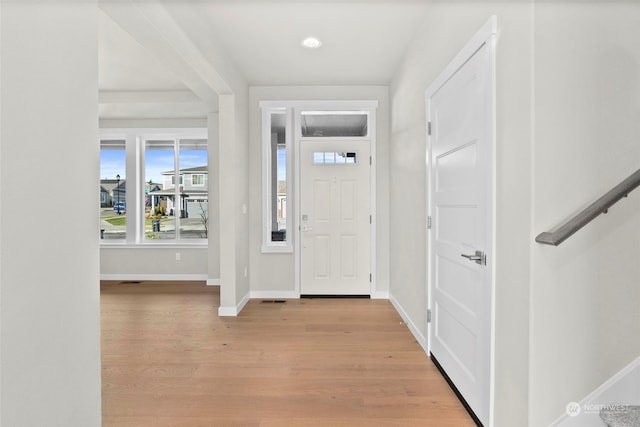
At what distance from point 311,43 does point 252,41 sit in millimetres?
561

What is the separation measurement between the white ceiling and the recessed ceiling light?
0.05 meters

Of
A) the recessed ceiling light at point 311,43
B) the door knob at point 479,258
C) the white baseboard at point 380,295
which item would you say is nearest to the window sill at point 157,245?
the white baseboard at point 380,295

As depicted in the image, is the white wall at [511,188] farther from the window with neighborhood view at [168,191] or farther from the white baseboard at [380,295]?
the window with neighborhood view at [168,191]

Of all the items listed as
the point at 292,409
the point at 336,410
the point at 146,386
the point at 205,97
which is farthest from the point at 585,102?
the point at 205,97

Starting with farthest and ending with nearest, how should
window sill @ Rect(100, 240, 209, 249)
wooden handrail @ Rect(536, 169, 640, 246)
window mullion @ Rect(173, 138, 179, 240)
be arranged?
1. window mullion @ Rect(173, 138, 179, 240)
2. window sill @ Rect(100, 240, 209, 249)
3. wooden handrail @ Rect(536, 169, 640, 246)

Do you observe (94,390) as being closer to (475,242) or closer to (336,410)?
(336,410)

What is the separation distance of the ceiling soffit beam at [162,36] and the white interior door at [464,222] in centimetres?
187

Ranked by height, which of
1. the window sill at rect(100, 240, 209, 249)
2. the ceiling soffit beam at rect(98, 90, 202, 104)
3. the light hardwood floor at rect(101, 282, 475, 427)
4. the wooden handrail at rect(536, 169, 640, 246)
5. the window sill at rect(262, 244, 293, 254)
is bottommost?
the light hardwood floor at rect(101, 282, 475, 427)

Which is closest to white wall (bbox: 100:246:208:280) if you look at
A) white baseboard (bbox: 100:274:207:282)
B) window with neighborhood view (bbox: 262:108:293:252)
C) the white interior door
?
white baseboard (bbox: 100:274:207:282)

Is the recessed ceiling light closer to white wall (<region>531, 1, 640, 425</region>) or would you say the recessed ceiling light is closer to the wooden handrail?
Answer: white wall (<region>531, 1, 640, 425</region>)

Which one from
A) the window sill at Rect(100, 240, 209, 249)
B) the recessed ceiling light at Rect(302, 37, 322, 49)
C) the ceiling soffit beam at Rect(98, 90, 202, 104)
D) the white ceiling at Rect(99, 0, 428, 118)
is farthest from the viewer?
the window sill at Rect(100, 240, 209, 249)

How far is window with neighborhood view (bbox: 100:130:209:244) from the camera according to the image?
579 cm

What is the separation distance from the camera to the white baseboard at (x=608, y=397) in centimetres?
139

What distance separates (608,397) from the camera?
1.40m
